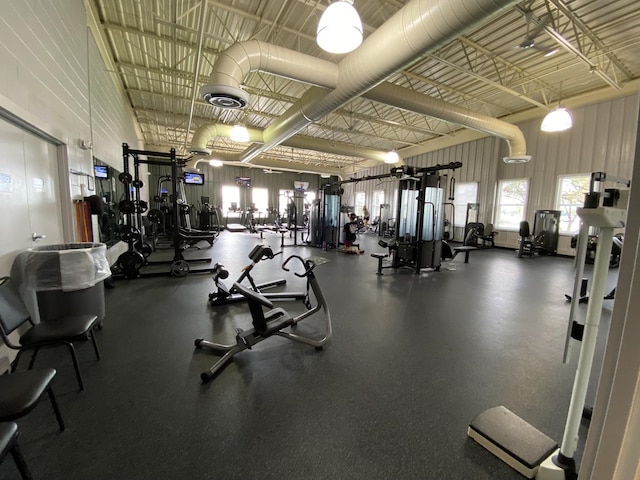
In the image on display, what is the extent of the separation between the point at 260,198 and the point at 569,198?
14.6 metres

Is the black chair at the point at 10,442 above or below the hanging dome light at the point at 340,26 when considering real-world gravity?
below

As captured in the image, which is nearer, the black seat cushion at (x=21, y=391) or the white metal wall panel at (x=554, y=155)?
the black seat cushion at (x=21, y=391)

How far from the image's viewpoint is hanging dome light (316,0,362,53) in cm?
234

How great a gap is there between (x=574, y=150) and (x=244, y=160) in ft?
36.6

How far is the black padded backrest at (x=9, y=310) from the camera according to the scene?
1752 millimetres

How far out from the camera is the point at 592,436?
2.45 feet

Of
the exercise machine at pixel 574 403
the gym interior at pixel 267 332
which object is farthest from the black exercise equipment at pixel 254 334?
the exercise machine at pixel 574 403

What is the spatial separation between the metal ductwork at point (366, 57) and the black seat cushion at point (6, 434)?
3851mm

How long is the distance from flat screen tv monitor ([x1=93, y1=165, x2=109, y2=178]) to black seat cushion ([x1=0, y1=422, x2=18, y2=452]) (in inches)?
184

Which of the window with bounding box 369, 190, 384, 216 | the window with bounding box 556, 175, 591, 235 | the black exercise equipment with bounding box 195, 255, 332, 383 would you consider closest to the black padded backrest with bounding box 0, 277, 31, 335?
the black exercise equipment with bounding box 195, 255, 332, 383

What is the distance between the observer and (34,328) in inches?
77.2

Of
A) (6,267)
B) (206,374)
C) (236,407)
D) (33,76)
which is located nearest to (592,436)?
(236,407)

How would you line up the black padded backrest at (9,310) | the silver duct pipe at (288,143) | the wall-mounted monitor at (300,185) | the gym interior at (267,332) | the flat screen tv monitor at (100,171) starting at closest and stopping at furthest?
the gym interior at (267,332) → the black padded backrest at (9,310) → the flat screen tv monitor at (100,171) → the silver duct pipe at (288,143) → the wall-mounted monitor at (300,185)

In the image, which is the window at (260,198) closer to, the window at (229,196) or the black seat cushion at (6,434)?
the window at (229,196)
